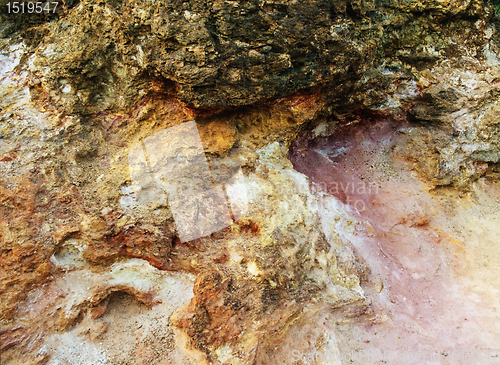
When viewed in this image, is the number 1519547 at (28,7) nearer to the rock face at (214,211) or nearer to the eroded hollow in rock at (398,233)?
the rock face at (214,211)

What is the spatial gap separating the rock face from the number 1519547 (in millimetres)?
99

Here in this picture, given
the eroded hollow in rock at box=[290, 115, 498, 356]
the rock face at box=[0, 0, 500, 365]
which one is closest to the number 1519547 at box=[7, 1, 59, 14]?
the rock face at box=[0, 0, 500, 365]

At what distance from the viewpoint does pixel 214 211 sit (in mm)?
3857

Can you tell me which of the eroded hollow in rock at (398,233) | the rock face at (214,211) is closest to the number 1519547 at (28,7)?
the rock face at (214,211)

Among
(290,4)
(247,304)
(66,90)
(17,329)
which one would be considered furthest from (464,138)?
(17,329)

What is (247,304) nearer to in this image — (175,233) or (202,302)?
(202,302)

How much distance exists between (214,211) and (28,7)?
345 centimetres

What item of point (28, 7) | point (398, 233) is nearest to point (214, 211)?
point (398, 233)

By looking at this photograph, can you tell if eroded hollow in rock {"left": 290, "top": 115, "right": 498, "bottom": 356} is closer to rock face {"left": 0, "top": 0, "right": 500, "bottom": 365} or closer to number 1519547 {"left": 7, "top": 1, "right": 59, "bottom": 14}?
rock face {"left": 0, "top": 0, "right": 500, "bottom": 365}

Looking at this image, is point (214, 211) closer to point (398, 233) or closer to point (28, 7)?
point (398, 233)

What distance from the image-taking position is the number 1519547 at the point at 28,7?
3982 mm

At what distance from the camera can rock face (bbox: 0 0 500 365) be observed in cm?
342

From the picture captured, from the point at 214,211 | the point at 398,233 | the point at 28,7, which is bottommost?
the point at 398,233

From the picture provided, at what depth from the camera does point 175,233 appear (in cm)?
373
